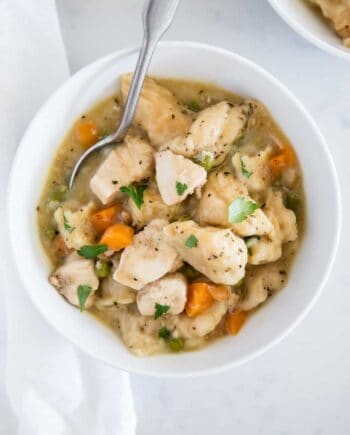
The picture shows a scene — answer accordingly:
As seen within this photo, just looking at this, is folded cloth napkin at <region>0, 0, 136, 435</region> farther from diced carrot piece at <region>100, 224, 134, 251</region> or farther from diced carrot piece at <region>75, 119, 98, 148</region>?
diced carrot piece at <region>100, 224, 134, 251</region>

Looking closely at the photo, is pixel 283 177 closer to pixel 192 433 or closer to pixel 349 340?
pixel 349 340

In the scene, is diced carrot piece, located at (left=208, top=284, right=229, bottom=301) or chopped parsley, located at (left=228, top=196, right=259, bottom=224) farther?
diced carrot piece, located at (left=208, top=284, right=229, bottom=301)

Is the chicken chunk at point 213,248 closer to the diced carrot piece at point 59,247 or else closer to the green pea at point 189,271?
the green pea at point 189,271

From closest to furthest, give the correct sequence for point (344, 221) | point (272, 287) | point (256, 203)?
point (256, 203)
point (272, 287)
point (344, 221)

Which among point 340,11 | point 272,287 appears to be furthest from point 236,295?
point 340,11

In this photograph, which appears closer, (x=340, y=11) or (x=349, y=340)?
(x=340, y=11)

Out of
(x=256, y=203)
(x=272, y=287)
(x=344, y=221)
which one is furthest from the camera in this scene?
(x=344, y=221)

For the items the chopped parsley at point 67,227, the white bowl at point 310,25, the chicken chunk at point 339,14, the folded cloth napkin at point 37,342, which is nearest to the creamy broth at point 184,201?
the chopped parsley at point 67,227

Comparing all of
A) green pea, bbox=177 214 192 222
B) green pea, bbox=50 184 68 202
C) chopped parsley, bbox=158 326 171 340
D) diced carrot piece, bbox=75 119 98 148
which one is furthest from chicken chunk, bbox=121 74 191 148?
chopped parsley, bbox=158 326 171 340
